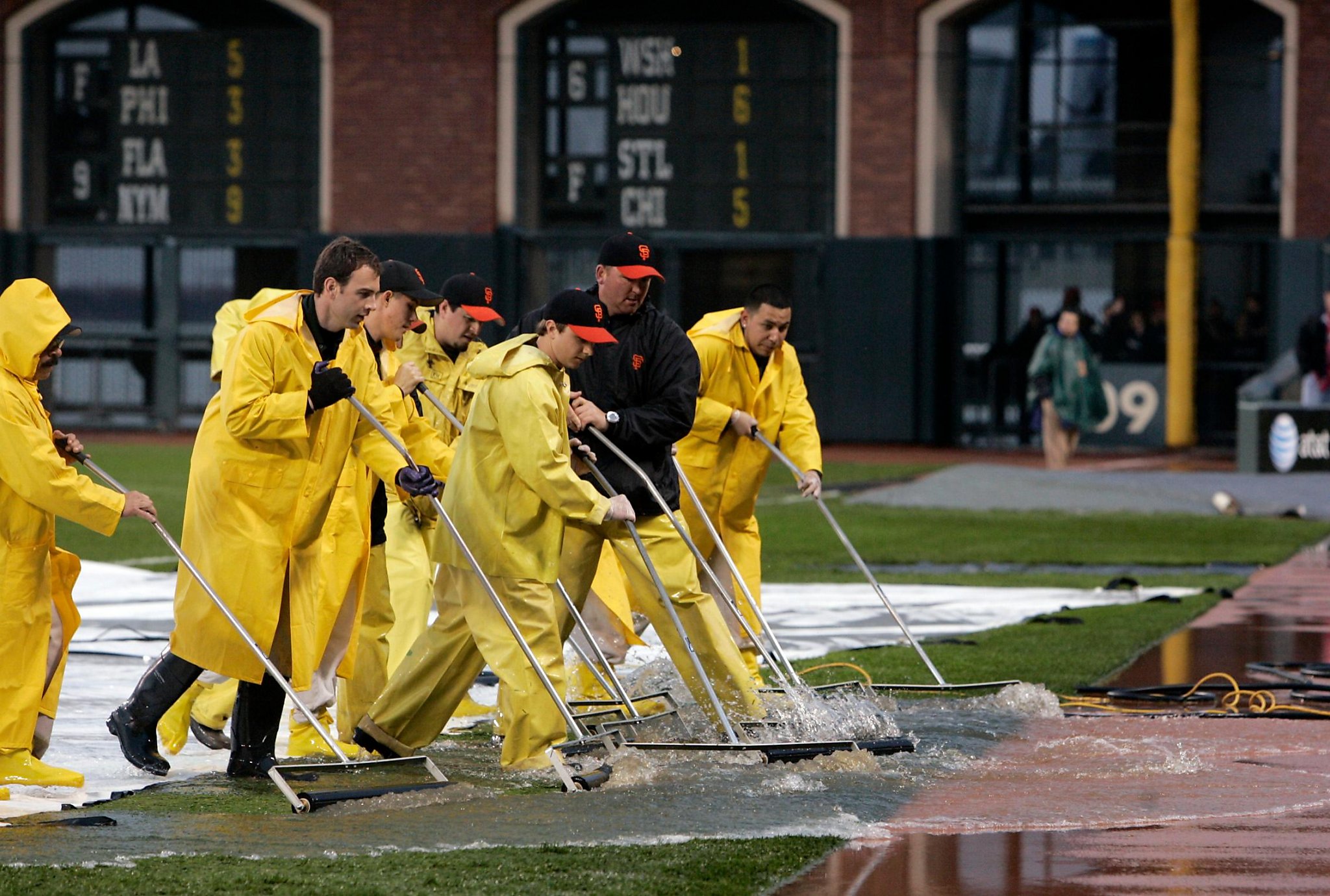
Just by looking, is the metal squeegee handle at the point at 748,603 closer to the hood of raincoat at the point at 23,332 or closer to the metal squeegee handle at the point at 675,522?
the metal squeegee handle at the point at 675,522

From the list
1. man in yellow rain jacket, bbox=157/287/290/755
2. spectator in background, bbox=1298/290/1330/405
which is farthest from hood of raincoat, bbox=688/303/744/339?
spectator in background, bbox=1298/290/1330/405

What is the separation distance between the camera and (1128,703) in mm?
9516

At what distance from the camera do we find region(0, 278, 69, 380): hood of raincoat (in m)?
7.32

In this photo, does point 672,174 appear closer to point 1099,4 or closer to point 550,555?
point 1099,4

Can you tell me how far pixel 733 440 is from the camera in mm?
9984

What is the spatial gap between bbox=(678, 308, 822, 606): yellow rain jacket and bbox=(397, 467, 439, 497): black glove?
2.43 m

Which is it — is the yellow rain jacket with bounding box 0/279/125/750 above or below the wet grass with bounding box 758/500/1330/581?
above

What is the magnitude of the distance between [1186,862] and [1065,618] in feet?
20.5

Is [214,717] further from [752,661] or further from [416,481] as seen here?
[752,661]

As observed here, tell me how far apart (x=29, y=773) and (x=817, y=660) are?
4485 millimetres

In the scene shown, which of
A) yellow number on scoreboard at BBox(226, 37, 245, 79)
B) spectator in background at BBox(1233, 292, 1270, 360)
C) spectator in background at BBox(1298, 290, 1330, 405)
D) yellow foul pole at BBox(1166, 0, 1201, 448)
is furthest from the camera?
spectator in background at BBox(1233, 292, 1270, 360)

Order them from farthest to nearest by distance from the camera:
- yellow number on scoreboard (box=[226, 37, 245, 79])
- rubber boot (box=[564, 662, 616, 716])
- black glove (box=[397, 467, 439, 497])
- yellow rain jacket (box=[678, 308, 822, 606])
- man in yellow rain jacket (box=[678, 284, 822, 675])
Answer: yellow number on scoreboard (box=[226, 37, 245, 79]) < yellow rain jacket (box=[678, 308, 822, 606]) < man in yellow rain jacket (box=[678, 284, 822, 675]) < rubber boot (box=[564, 662, 616, 716]) < black glove (box=[397, 467, 439, 497])

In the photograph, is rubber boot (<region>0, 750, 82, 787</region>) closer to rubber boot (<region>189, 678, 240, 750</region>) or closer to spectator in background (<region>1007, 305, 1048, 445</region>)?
rubber boot (<region>189, 678, 240, 750</region>)

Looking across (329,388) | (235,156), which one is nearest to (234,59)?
(235,156)
